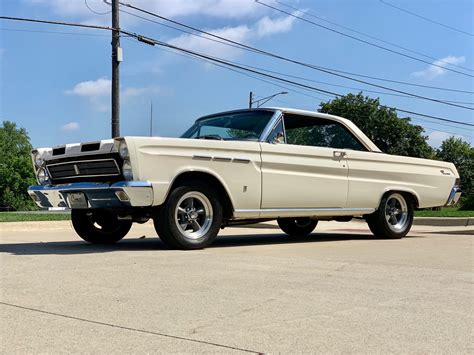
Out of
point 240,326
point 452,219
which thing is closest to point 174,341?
point 240,326

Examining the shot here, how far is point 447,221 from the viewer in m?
14.8

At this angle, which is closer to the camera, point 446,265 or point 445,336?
point 445,336

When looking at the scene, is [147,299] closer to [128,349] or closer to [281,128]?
[128,349]

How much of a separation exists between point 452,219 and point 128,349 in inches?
527

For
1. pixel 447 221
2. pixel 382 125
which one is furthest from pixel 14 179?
pixel 447 221


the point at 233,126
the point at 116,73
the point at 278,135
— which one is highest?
the point at 116,73

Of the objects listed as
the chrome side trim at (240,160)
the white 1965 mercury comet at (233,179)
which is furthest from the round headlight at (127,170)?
the chrome side trim at (240,160)

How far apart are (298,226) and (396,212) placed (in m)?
1.72

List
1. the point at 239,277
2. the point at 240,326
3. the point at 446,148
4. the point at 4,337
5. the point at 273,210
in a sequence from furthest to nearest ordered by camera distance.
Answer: the point at 446,148
the point at 273,210
the point at 239,277
the point at 240,326
the point at 4,337

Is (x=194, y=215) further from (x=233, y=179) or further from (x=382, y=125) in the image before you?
(x=382, y=125)

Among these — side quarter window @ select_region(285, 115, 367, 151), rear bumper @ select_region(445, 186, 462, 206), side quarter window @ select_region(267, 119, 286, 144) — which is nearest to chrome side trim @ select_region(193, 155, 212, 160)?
side quarter window @ select_region(267, 119, 286, 144)

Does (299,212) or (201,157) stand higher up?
(201,157)

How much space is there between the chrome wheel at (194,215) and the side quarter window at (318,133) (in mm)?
1808

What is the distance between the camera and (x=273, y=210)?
7625 millimetres
